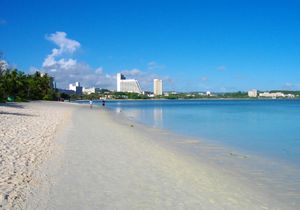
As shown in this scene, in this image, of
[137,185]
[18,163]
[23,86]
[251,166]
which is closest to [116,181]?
[137,185]

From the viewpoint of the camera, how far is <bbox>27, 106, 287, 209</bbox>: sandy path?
7.12m

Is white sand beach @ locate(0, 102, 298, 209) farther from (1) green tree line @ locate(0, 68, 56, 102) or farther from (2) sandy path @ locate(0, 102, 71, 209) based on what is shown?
(1) green tree line @ locate(0, 68, 56, 102)

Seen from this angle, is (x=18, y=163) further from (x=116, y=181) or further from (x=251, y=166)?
(x=251, y=166)

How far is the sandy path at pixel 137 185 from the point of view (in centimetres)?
712

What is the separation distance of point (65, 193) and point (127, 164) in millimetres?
3945

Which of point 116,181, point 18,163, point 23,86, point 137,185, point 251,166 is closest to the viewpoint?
point 137,185

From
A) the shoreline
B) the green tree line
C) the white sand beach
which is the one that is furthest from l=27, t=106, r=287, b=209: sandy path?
the green tree line

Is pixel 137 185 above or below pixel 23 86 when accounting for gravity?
below

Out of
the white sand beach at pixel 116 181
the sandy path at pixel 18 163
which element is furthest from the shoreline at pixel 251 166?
the sandy path at pixel 18 163

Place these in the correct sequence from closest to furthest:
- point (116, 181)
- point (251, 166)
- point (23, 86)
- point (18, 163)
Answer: point (116, 181) → point (18, 163) → point (251, 166) → point (23, 86)

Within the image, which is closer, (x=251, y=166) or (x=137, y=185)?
(x=137, y=185)

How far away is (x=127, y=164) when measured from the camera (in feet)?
37.5

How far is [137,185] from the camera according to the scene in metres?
8.62

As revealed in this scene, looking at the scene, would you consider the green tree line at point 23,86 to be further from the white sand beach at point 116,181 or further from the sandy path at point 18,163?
the white sand beach at point 116,181
